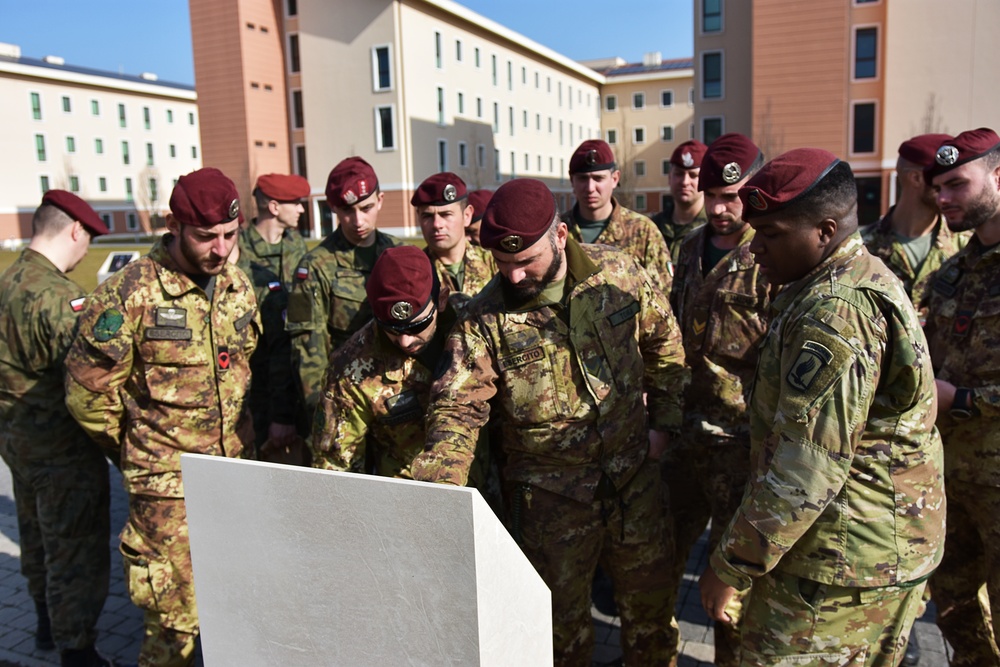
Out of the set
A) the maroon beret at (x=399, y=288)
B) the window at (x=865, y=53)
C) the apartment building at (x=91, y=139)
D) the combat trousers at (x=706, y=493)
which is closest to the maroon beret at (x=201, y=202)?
the maroon beret at (x=399, y=288)

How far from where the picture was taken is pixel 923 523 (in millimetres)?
2322

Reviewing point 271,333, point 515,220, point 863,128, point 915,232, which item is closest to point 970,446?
point 915,232

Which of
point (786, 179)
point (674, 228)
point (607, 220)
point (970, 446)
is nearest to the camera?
point (786, 179)

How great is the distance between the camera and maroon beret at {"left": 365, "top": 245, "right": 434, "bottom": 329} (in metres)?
3.02

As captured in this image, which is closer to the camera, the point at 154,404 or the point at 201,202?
the point at 201,202

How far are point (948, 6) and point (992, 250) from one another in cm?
3188

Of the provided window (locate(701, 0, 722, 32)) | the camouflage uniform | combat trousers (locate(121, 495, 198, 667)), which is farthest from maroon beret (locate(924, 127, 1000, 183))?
window (locate(701, 0, 722, 32))

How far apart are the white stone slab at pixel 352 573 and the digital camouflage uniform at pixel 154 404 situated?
1718 millimetres

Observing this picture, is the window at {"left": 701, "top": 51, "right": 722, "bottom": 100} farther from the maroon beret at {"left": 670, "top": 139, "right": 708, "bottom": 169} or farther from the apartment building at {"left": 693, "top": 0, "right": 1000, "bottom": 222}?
the maroon beret at {"left": 670, "top": 139, "right": 708, "bottom": 169}

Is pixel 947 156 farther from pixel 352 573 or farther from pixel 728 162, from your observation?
pixel 352 573

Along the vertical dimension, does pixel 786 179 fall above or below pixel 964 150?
below

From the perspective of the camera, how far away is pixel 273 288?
4.98 metres

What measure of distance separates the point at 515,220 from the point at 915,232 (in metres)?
2.83

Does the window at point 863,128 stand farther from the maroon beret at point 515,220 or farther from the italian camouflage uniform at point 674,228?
the maroon beret at point 515,220
